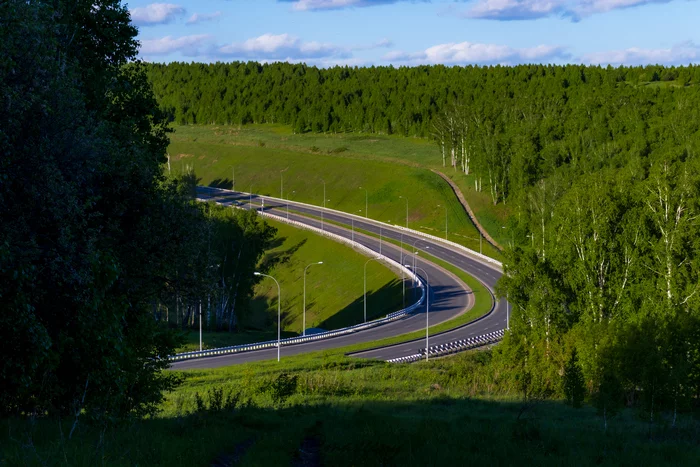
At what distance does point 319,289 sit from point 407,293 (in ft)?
49.0

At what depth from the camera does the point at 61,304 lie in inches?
520

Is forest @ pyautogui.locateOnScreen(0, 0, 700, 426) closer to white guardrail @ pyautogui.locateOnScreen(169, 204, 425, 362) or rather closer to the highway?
the highway

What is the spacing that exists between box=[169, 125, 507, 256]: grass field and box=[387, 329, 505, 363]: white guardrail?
4052 cm

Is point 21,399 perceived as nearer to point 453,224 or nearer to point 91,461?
point 91,461

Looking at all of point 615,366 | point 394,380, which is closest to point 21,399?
point 615,366

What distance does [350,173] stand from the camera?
155250 millimetres

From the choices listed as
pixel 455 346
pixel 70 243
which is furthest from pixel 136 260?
pixel 455 346

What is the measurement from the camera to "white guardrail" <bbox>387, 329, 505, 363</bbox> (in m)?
62.7

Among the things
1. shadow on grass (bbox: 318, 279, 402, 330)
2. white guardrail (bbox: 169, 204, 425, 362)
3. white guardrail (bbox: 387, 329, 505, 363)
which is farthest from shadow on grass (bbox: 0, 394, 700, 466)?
shadow on grass (bbox: 318, 279, 402, 330)

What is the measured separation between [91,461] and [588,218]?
45.0 m

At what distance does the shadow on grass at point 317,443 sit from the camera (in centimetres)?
1006

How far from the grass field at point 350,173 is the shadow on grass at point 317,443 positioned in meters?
95.5

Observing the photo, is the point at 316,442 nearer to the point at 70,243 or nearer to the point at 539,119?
the point at 70,243

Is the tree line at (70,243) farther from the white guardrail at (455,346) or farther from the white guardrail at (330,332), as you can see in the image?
the white guardrail at (455,346)
